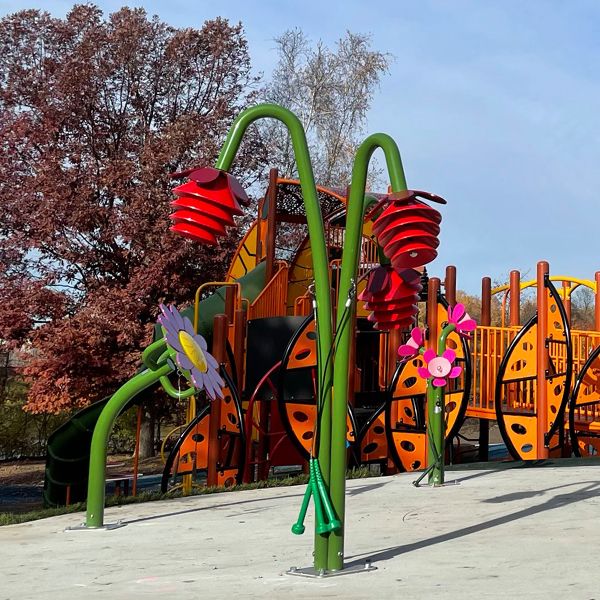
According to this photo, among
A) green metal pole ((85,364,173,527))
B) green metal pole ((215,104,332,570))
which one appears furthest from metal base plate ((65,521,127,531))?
green metal pole ((215,104,332,570))

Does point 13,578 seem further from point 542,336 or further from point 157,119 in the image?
point 157,119

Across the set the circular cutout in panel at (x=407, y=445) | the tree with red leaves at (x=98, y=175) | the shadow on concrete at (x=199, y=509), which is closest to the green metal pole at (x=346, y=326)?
the shadow on concrete at (x=199, y=509)

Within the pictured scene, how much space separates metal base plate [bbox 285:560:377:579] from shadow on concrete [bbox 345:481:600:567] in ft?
0.36

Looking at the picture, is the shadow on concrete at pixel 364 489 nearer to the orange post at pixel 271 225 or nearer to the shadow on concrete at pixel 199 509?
the shadow on concrete at pixel 199 509

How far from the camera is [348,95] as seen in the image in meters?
29.1

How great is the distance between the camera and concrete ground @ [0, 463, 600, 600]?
489 cm

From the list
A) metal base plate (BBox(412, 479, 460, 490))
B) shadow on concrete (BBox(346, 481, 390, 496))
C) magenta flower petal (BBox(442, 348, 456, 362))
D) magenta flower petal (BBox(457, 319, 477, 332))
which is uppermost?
magenta flower petal (BBox(457, 319, 477, 332))

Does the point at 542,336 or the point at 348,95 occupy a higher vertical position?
the point at 348,95

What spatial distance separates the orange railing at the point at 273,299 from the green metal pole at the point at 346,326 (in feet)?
27.4

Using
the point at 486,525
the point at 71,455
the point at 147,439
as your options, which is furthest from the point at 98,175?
the point at 486,525

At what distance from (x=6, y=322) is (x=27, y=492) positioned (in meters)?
3.82

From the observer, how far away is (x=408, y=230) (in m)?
4.86

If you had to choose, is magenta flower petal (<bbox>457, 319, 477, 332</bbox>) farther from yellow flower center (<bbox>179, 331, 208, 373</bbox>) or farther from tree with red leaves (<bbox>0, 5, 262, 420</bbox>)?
tree with red leaves (<bbox>0, 5, 262, 420</bbox>)

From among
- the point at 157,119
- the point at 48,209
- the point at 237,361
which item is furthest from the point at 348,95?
the point at 237,361
